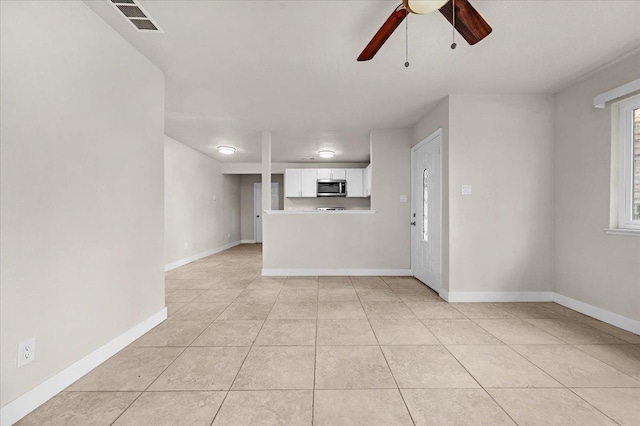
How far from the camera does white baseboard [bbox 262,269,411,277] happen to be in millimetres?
4887

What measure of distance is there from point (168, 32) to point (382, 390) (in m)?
2.90

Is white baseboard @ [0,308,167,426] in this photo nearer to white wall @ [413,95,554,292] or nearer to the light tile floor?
the light tile floor

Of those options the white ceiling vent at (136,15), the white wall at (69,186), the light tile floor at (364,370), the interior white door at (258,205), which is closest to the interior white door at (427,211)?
the light tile floor at (364,370)

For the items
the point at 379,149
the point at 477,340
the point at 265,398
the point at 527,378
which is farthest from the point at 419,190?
the point at 265,398

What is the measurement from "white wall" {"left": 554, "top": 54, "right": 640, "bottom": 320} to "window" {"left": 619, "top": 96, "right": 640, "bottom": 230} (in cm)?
10

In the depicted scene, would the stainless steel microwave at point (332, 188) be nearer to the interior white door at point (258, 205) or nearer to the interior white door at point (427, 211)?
the interior white door at point (258, 205)

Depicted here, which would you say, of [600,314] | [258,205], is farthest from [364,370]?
[258,205]

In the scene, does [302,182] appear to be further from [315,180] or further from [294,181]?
[315,180]

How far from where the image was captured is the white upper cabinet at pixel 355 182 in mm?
7586

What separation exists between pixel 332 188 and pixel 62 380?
20.9 ft

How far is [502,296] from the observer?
3.49 m

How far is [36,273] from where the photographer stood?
1.59 metres

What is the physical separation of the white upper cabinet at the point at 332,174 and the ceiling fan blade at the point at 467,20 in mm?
5791

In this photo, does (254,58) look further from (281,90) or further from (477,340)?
(477,340)
